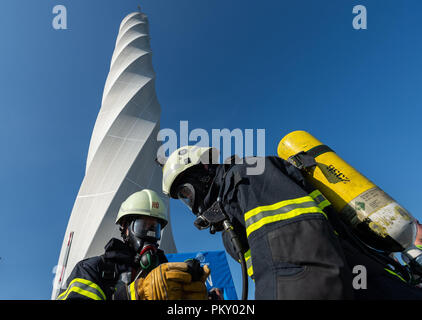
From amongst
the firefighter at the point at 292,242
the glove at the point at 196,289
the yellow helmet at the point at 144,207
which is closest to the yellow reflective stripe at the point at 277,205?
the firefighter at the point at 292,242

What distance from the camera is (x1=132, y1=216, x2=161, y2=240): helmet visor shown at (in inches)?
140

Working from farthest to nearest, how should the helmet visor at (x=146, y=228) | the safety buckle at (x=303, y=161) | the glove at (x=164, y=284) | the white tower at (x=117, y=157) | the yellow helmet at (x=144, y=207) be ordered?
the white tower at (x=117, y=157)
the yellow helmet at (x=144, y=207)
the helmet visor at (x=146, y=228)
the glove at (x=164, y=284)
the safety buckle at (x=303, y=161)

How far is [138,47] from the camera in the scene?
18.7 metres

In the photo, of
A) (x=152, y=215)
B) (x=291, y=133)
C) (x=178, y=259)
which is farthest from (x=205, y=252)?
(x=291, y=133)

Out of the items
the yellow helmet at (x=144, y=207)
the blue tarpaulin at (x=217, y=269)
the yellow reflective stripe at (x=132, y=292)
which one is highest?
the yellow helmet at (x=144, y=207)

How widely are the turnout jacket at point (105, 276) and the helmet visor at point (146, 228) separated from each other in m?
0.27

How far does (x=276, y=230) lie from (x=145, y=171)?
13.6 m

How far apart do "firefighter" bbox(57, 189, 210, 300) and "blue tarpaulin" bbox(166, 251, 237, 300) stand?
4.78 m

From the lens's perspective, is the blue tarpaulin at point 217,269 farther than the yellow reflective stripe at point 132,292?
Yes

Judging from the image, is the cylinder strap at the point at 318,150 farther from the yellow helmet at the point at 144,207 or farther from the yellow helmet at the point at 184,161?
the yellow helmet at the point at 144,207

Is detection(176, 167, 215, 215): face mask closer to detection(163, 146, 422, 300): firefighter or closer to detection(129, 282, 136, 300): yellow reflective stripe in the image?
detection(163, 146, 422, 300): firefighter

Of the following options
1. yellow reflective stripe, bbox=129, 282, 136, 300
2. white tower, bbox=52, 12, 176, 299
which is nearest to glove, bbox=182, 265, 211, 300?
yellow reflective stripe, bbox=129, 282, 136, 300

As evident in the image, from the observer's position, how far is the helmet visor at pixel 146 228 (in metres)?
3.55
